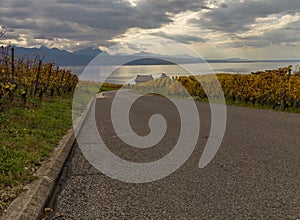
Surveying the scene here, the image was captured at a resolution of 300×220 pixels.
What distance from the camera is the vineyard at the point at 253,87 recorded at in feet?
50.9

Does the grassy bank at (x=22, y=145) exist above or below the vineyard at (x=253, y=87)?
below

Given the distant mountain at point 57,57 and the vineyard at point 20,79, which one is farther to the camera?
the distant mountain at point 57,57

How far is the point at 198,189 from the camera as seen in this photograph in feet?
13.9

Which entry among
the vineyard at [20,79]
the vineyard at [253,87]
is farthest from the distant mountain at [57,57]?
the vineyard at [253,87]

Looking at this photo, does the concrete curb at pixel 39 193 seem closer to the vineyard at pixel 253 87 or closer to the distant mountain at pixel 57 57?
the distant mountain at pixel 57 57

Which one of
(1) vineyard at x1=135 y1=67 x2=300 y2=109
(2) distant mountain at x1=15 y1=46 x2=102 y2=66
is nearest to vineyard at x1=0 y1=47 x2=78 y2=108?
(2) distant mountain at x1=15 y1=46 x2=102 y2=66

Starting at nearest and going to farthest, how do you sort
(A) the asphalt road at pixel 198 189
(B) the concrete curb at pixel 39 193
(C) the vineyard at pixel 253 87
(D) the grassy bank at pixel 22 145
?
(B) the concrete curb at pixel 39 193 → (A) the asphalt road at pixel 198 189 → (D) the grassy bank at pixel 22 145 → (C) the vineyard at pixel 253 87

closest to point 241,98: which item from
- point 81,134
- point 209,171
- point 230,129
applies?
point 230,129

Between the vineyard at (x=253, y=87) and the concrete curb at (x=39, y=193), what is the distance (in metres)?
12.5

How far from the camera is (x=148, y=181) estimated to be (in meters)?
4.62

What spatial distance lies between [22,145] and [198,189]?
324cm

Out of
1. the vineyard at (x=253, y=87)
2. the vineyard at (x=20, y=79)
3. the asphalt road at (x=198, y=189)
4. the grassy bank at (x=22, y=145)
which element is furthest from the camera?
the vineyard at (x=253, y=87)

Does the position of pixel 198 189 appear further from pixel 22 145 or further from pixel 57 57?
pixel 57 57

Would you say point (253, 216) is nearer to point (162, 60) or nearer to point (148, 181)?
point (148, 181)
